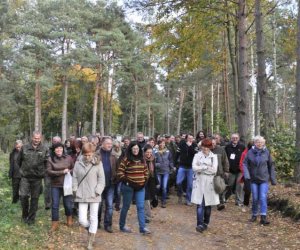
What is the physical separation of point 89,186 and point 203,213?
2.69 metres

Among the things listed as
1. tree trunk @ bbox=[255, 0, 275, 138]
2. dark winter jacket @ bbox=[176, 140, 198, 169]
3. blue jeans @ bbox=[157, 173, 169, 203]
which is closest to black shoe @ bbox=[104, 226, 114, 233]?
blue jeans @ bbox=[157, 173, 169, 203]

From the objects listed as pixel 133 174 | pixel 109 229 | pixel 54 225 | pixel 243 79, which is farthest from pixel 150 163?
pixel 243 79

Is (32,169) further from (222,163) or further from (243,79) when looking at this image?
(243,79)

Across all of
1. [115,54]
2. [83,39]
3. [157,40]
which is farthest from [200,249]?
[115,54]

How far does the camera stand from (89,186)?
732cm

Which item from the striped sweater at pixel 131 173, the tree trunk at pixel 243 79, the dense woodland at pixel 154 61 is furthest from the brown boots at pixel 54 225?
the tree trunk at pixel 243 79

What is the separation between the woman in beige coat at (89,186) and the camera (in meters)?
7.27

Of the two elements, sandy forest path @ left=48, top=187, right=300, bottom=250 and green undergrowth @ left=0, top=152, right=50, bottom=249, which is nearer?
green undergrowth @ left=0, top=152, right=50, bottom=249

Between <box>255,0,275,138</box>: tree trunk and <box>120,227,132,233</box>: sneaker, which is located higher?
<box>255,0,275,138</box>: tree trunk

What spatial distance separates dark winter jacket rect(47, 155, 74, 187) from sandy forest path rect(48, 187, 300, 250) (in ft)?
3.09

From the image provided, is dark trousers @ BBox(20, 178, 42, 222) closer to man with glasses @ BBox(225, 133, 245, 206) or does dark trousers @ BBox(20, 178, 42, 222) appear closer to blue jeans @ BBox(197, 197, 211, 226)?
blue jeans @ BBox(197, 197, 211, 226)

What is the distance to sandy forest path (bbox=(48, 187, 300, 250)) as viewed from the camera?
760 centimetres

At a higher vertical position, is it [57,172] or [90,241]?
[57,172]

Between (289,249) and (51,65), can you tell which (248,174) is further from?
(51,65)
